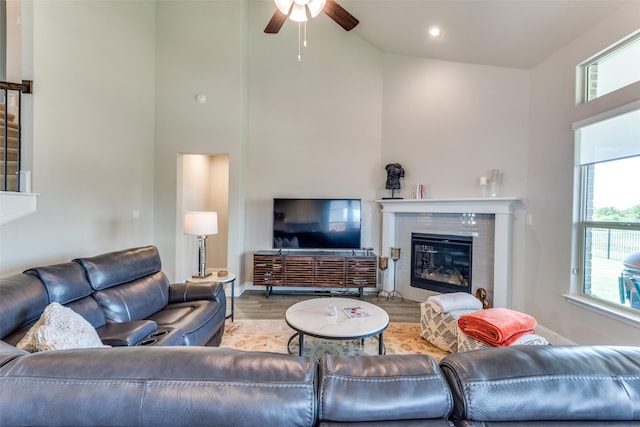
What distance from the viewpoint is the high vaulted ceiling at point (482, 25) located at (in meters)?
2.53

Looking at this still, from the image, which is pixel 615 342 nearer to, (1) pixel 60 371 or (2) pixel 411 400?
(2) pixel 411 400

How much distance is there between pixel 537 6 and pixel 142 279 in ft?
14.8

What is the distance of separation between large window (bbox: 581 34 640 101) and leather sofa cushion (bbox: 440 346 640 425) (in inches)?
110

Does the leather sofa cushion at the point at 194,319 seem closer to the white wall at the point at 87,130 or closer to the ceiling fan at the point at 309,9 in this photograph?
the white wall at the point at 87,130

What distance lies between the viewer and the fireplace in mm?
3812

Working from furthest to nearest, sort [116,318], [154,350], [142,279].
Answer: [142,279] < [116,318] < [154,350]

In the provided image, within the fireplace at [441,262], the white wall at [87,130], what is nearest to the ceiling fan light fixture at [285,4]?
the white wall at [87,130]

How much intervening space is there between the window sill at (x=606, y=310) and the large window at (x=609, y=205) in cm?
7

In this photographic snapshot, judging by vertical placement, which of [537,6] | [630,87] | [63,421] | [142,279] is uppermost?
[537,6]

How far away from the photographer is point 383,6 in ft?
11.5

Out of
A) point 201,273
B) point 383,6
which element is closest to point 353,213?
point 201,273

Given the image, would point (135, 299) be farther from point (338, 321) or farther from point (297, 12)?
point (297, 12)

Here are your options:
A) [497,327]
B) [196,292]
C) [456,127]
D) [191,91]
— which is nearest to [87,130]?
[191,91]

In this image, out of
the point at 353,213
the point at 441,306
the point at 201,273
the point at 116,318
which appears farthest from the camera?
the point at 353,213
